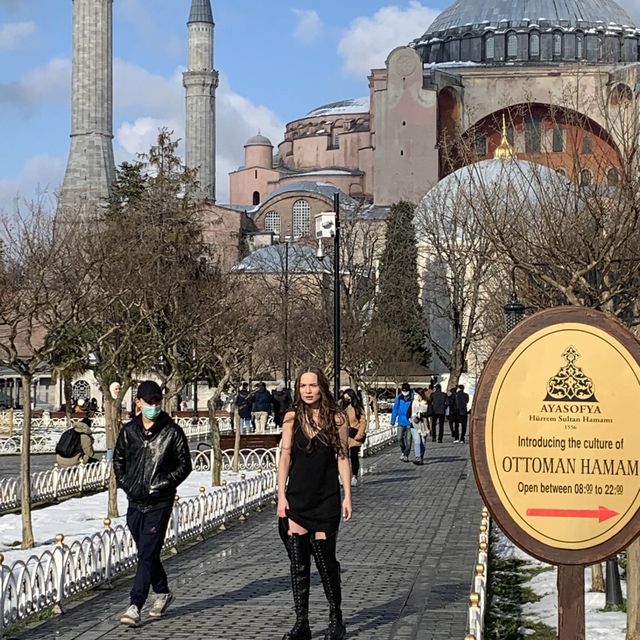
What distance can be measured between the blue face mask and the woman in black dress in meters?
0.95

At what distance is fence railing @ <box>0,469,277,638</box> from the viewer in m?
7.56

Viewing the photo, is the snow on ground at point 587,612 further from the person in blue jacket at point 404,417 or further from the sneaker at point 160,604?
the person in blue jacket at point 404,417

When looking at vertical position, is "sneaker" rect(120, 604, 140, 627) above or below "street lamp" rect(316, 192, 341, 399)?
below

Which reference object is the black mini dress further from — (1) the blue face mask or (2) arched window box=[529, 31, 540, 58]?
(2) arched window box=[529, 31, 540, 58]

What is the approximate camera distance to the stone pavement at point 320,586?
24.6 feet

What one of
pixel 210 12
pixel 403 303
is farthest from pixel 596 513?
pixel 210 12

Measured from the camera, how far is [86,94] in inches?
2506

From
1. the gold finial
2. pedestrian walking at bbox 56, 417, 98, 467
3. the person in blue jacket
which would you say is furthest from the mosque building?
pedestrian walking at bbox 56, 417, 98, 467

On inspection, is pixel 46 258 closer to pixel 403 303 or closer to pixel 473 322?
pixel 473 322

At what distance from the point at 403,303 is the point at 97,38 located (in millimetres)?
21063

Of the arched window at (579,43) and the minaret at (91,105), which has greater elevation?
the arched window at (579,43)

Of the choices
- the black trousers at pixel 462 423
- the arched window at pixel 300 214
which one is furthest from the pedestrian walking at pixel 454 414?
the arched window at pixel 300 214

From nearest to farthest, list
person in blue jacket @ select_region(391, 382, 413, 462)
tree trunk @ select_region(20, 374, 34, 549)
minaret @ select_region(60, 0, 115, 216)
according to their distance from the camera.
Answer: tree trunk @ select_region(20, 374, 34, 549) < person in blue jacket @ select_region(391, 382, 413, 462) < minaret @ select_region(60, 0, 115, 216)

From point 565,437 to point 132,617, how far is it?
339cm
